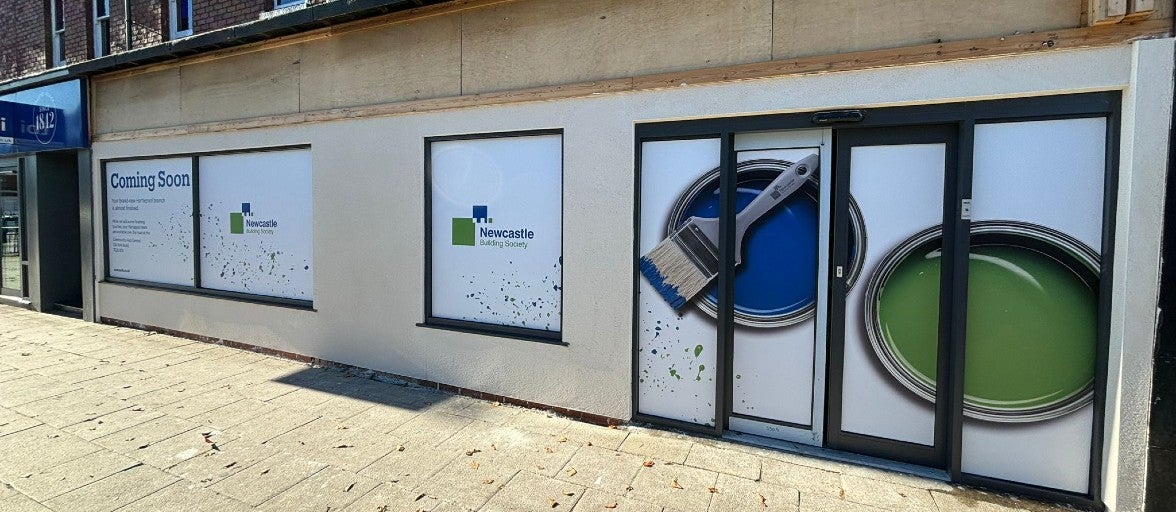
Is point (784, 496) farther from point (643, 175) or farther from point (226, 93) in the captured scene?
point (226, 93)

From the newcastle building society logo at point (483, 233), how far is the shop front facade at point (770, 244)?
0.03 metres

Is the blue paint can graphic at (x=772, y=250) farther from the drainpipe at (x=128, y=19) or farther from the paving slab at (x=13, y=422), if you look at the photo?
the drainpipe at (x=128, y=19)

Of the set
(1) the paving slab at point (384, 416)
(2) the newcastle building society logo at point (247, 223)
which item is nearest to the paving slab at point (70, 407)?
(1) the paving slab at point (384, 416)

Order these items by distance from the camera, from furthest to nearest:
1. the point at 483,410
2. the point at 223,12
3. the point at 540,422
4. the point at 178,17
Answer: the point at 178,17 → the point at 223,12 → the point at 483,410 → the point at 540,422

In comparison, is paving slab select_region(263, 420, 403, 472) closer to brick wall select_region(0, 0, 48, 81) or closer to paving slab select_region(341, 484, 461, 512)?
paving slab select_region(341, 484, 461, 512)

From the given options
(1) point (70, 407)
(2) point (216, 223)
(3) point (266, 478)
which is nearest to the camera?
(3) point (266, 478)

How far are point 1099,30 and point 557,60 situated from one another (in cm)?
355

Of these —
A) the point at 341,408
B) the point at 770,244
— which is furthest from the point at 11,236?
the point at 770,244

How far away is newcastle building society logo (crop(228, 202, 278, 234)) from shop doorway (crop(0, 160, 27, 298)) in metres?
5.22

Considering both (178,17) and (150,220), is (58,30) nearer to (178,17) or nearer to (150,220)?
(178,17)

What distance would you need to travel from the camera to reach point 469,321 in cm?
517

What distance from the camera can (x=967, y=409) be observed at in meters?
3.50

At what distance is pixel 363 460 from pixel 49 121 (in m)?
8.45

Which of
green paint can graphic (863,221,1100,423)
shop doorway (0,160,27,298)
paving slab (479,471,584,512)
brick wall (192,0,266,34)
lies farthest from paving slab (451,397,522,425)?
shop doorway (0,160,27,298)
